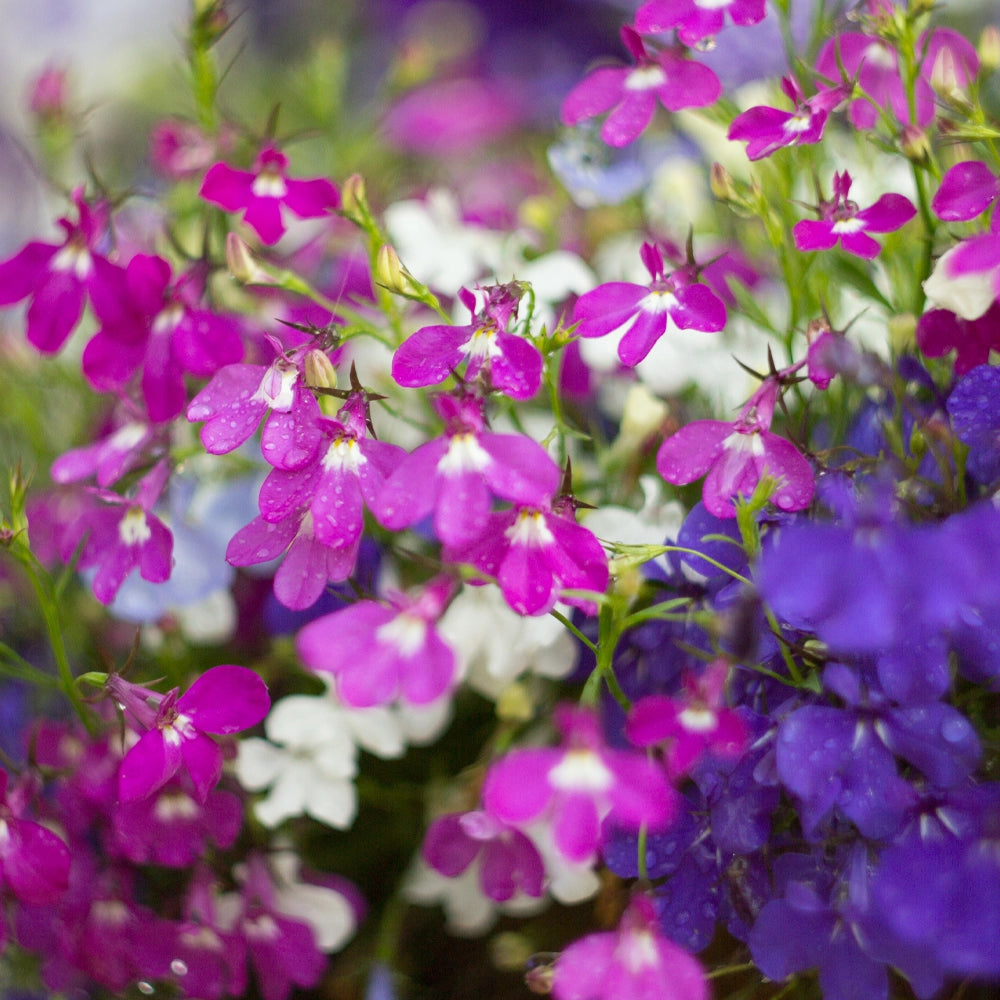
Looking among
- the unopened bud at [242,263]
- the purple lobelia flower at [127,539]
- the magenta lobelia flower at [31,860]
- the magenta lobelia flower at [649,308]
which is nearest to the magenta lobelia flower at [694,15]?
the magenta lobelia flower at [649,308]

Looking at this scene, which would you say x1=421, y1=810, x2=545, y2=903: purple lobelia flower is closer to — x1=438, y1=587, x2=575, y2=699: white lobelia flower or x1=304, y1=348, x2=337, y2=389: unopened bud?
x1=438, y1=587, x2=575, y2=699: white lobelia flower

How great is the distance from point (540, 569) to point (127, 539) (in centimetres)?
23

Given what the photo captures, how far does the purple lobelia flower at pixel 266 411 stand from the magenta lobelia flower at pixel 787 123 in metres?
0.24

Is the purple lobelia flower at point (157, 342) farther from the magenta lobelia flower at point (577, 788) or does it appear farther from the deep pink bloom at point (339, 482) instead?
the magenta lobelia flower at point (577, 788)

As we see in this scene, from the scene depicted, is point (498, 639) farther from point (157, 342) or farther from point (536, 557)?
point (157, 342)

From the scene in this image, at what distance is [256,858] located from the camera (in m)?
0.57

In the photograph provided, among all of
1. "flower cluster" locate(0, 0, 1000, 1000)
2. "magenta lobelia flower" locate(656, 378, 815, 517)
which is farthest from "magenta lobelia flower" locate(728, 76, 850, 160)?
"magenta lobelia flower" locate(656, 378, 815, 517)

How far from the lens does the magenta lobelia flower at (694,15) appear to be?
49 cm

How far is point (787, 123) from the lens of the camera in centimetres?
48

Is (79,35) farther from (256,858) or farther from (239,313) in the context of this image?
(256,858)

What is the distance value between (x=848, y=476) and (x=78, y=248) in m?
0.42

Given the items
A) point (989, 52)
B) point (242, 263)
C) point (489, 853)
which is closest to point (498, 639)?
point (489, 853)

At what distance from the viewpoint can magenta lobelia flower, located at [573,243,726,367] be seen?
465 millimetres

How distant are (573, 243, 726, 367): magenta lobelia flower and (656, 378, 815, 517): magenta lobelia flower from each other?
43 mm
